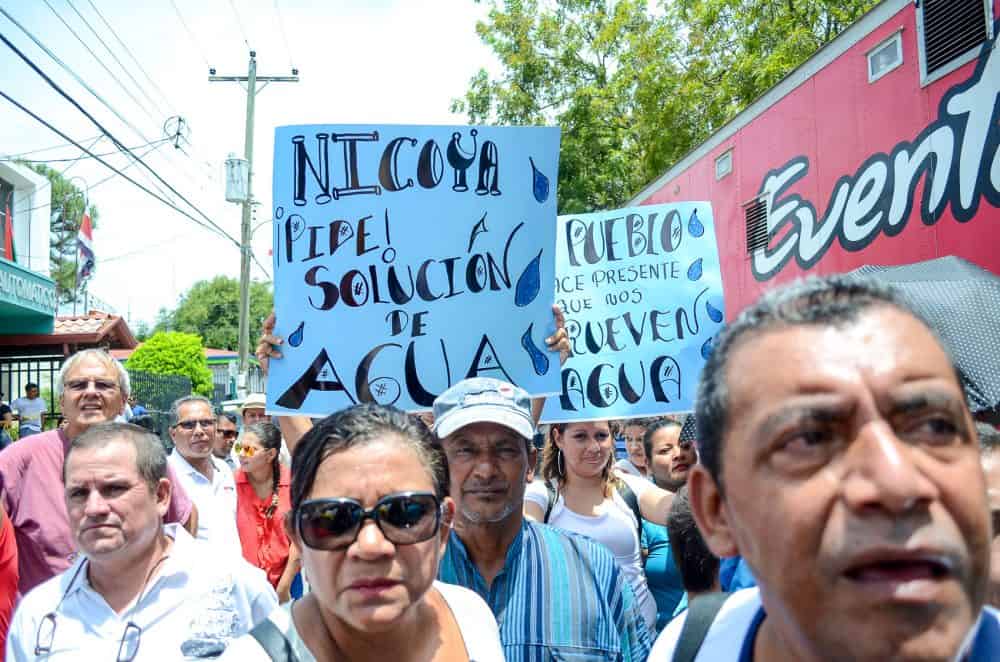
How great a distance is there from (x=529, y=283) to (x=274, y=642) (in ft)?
8.01

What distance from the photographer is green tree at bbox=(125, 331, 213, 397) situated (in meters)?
31.4

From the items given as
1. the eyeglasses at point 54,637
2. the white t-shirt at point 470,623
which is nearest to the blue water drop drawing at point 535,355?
the white t-shirt at point 470,623

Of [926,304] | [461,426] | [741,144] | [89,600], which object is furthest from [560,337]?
[741,144]

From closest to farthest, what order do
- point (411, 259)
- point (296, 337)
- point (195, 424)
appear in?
1. point (296, 337)
2. point (411, 259)
3. point (195, 424)

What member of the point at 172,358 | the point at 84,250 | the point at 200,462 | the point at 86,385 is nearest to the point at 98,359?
the point at 86,385

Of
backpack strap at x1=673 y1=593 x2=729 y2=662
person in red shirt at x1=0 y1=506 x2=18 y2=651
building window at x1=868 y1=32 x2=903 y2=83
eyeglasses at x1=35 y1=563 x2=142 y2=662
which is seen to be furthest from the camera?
building window at x1=868 y1=32 x2=903 y2=83

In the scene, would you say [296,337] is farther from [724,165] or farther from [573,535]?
[724,165]

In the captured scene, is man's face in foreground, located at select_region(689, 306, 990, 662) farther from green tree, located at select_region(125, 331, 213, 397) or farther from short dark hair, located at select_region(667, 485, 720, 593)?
green tree, located at select_region(125, 331, 213, 397)

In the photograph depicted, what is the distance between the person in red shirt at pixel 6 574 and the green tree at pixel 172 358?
28911 millimetres

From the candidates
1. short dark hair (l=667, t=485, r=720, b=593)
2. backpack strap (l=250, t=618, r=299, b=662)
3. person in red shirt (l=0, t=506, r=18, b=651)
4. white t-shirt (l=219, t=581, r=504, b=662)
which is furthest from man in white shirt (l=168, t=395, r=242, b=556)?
backpack strap (l=250, t=618, r=299, b=662)

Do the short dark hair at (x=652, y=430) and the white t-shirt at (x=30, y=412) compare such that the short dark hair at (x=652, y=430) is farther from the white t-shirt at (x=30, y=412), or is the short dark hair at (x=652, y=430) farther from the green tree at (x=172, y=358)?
the green tree at (x=172, y=358)

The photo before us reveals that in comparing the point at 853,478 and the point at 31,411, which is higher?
the point at 853,478

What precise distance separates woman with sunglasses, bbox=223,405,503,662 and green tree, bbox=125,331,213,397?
30.9 metres

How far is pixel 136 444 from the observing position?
9.30 feet
